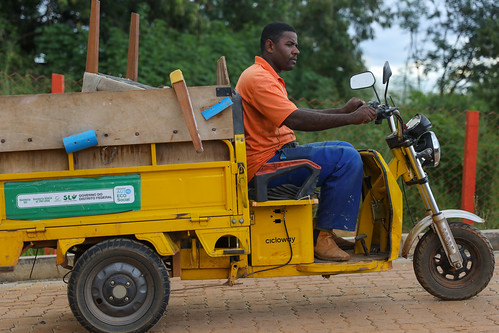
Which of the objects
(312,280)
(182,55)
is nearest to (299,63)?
(182,55)

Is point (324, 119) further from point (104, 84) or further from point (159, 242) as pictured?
point (104, 84)

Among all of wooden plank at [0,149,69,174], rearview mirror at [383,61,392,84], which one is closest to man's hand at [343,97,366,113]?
rearview mirror at [383,61,392,84]

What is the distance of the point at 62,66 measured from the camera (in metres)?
13.3

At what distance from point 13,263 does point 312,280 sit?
2.88 m

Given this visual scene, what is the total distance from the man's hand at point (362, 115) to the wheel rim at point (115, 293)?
175 cm

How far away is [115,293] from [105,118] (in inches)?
44.7

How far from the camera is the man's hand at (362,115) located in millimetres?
4848

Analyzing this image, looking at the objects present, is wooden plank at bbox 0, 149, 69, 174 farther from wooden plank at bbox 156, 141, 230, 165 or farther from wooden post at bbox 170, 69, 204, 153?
wooden post at bbox 170, 69, 204, 153

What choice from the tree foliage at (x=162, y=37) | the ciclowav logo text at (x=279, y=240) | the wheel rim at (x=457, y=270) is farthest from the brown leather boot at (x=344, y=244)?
the tree foliage at (x=162, y=37)

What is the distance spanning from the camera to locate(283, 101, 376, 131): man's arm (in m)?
4.85

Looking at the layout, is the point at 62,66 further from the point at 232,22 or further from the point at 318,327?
the point at 318,327

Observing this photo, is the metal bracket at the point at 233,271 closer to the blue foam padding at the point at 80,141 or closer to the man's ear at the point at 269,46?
the blue foam padding at the point at 80,141

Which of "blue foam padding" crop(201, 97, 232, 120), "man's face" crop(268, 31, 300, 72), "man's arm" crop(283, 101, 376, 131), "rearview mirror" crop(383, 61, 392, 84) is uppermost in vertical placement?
"man's face" crop(268, 31, 300, 72)

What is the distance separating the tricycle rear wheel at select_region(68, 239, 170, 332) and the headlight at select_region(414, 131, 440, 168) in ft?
6.62
